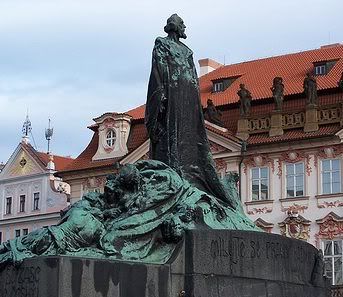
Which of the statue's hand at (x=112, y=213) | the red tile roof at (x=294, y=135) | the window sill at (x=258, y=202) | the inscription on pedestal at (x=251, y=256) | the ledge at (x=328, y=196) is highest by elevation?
the red tile roof at (x=294, y=135)

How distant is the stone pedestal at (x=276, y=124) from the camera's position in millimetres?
31922

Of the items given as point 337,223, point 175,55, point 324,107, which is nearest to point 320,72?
point 324,107

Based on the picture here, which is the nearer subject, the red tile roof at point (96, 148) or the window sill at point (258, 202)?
the window sill at point (258, 202)

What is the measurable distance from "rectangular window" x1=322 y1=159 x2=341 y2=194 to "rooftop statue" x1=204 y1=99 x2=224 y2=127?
4.43 m

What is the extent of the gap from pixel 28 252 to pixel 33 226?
105ft

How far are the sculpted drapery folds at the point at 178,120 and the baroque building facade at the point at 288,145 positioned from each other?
20.2 meters

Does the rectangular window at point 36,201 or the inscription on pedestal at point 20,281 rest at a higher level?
the rectangular window at point 36,201

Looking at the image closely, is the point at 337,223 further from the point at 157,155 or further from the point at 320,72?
the point at 157,155

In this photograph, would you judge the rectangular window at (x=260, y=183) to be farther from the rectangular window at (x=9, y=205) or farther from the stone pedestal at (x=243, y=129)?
the rectangular window at (x=9, y=205)

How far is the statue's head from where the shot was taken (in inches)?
412

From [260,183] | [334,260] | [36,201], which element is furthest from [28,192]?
[334,260]

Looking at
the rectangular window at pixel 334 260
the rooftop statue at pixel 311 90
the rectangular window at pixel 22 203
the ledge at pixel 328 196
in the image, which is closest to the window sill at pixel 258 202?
the ledge at pixel 328 196

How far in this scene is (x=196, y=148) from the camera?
10141 millimetres

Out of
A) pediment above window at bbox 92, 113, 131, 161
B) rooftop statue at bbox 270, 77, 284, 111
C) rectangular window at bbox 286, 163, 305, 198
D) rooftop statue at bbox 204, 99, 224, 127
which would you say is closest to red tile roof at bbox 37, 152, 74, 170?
pediment above window at bbox 92, 113, 131, 161
